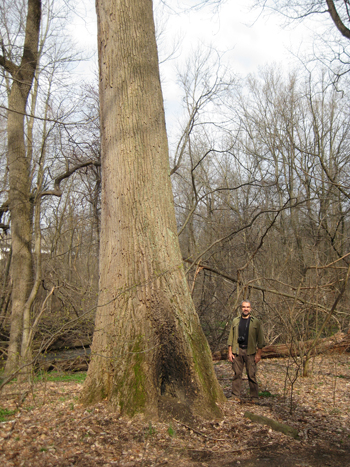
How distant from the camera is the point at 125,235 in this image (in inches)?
172

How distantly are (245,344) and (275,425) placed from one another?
183 centimetres

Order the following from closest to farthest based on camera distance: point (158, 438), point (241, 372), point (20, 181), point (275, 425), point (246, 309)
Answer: point (158, 438), point (275, 425), point (241, 372), point (246, 309), point (20, 181)

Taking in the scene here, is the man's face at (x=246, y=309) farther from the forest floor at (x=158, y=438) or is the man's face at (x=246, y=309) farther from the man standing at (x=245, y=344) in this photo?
the forest floor at (x=158, y=438)

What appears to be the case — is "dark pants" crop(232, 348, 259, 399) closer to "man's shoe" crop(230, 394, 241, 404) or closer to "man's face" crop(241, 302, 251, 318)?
"man's shoe" crop(230, 394, 241, 404)

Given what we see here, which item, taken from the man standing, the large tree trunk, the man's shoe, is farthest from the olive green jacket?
the large tree trunk

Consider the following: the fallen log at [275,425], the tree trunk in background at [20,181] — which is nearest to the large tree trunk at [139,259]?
the fallen log at [275,425]

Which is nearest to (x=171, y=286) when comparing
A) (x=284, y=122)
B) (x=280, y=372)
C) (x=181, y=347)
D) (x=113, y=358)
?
(x=181, y=347)

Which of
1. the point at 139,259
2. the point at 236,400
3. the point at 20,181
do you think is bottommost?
the point at 236,400

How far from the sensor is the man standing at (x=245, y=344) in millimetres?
5578

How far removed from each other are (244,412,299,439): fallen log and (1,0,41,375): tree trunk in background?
553 cm

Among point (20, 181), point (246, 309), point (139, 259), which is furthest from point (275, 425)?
point (20, 181)

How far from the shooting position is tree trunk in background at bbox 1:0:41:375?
812cm

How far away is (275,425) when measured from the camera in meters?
3.91

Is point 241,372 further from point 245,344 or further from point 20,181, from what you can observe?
point 20,181
